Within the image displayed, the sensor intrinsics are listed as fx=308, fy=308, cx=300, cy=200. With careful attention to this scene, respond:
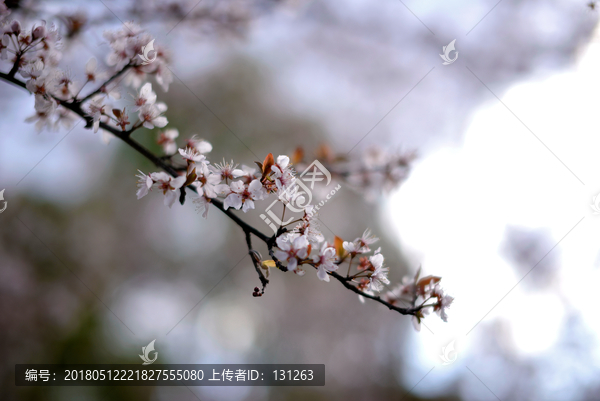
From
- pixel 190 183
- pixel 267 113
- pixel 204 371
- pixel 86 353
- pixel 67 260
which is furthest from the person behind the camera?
pixel 267 113

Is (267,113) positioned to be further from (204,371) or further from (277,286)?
(204,371)

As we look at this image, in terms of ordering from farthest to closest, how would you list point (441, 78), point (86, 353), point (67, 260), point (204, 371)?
point (441, 78), point (67, 260), point (86, 353), point (204, 371)

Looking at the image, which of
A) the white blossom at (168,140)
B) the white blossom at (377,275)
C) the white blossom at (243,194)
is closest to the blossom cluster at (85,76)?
the white blossom at (168,140)

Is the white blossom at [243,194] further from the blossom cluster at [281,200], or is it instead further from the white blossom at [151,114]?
the white blossom at [151,114]

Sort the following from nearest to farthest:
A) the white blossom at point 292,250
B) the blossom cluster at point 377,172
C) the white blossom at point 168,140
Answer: the white blossom at point 292,250, the white blossom at point 168,140, the blossom cluster at point 377,172

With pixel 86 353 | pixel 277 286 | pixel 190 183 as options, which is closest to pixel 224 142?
pixel 277 286

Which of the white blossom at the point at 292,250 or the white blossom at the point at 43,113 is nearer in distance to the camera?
the white blossom at the point at 292,250

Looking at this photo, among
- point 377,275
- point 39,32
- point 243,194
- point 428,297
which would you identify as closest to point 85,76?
point 39,32
